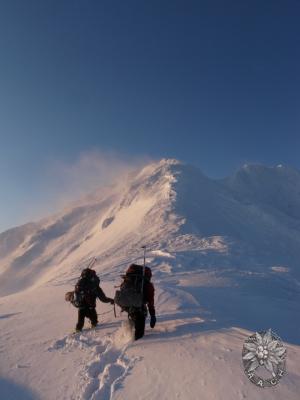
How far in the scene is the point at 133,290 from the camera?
913cm

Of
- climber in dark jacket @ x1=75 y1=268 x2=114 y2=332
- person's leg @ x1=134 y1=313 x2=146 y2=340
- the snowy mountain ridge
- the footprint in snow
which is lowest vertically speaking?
the footprint in snow

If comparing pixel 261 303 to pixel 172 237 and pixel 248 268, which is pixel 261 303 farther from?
pixel 172 237

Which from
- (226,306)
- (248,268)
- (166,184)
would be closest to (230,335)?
(226,306)

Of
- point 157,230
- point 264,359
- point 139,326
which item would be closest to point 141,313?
point 139,326

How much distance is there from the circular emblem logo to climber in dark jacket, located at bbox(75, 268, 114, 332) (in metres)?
4.48

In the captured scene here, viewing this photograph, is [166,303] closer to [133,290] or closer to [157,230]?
[133,290]

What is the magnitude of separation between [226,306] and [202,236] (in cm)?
2504

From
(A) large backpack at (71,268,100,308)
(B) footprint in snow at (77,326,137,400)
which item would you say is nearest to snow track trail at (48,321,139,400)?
(B) footprint in snow at (77,326,137,400)

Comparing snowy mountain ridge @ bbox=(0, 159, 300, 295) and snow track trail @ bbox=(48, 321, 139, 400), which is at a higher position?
snowy mountain ridge @ bbox=(0, 159, 300, 295)

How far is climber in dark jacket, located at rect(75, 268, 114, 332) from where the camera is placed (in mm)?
9852

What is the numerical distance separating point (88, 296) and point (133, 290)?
5.55ft

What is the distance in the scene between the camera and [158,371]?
264 inches

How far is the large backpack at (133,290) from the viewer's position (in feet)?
29.4

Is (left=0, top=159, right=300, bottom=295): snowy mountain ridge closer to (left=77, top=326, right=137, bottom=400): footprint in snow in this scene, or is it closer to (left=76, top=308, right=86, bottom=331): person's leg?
(left=76, top=308, right=86, bottom=331): person's leg
